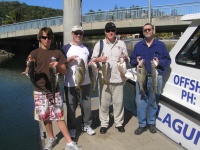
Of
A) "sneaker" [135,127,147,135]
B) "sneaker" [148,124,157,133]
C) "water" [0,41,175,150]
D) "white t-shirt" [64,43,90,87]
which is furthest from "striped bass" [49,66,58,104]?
"water" [0,41,175,150]

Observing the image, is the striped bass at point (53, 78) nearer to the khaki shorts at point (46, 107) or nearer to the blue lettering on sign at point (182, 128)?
the khaki shorts at point (46, 107)

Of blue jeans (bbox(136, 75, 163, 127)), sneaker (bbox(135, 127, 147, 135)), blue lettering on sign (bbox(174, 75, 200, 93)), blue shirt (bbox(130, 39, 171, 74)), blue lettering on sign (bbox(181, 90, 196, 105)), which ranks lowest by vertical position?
sneaker (bbox(135, 127, 147, 135))

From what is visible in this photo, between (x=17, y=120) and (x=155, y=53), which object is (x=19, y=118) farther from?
(x=155, y=53)

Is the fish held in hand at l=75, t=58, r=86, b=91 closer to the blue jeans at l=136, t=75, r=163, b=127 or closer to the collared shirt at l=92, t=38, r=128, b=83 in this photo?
the collared shirt at l=92, t=38, r=128, b=83

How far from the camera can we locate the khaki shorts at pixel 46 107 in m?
4.30

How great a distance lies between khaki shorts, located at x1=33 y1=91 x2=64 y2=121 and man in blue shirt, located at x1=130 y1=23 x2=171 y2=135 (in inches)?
59.0

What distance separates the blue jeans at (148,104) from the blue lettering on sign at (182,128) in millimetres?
237

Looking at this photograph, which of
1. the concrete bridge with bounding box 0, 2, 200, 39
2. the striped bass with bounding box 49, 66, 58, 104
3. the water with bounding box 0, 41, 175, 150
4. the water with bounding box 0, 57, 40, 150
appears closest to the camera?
the striped bass with bounding box 49, 66, 58, 104

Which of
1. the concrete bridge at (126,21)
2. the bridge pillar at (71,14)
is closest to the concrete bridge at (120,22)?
the concrete bridge at (126,21)

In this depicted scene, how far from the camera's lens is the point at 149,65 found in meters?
4.82

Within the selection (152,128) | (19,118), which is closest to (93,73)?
(152,128)

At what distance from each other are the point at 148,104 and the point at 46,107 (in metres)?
1.86

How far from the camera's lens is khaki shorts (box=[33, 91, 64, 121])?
14.1ft

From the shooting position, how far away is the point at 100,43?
4.90 metres
